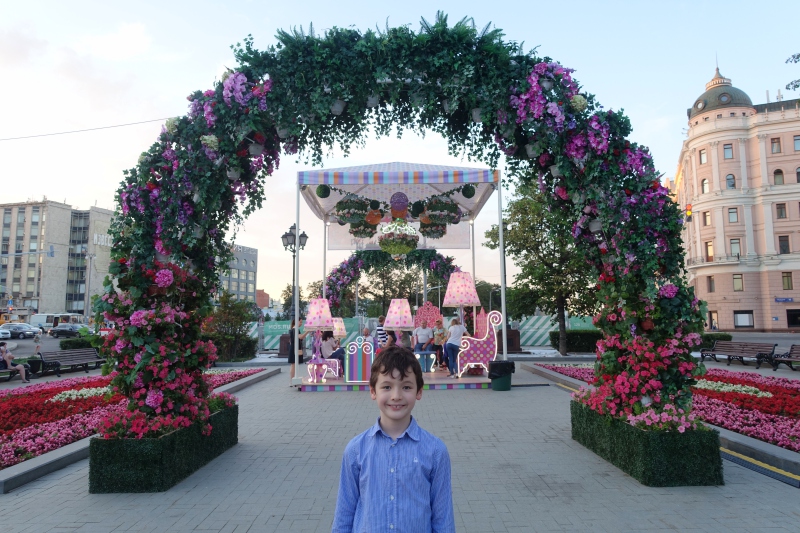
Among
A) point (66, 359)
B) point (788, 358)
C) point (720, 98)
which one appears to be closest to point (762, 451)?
point (788, 358)

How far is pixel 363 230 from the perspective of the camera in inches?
639

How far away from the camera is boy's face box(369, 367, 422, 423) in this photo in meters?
2.21

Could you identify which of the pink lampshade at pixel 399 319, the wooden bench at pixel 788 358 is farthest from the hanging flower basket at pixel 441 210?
the wooden bench at pixel 788 358

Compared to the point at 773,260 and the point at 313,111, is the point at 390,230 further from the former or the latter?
the point at 773,260

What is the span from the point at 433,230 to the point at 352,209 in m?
2.58

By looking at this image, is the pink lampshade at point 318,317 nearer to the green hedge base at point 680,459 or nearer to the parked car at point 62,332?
the green hedge base at point 680,459

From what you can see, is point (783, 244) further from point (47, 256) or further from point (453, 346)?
point (47, 256)

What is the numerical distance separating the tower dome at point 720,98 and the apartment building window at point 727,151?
10.1 feet

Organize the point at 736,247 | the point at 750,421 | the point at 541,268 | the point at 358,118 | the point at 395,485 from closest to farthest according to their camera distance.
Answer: the point at 395,485
the point at 358,118
the point at 750,421
the point at 541,268
the point at 736,247

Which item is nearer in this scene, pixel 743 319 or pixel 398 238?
pixel 398 238

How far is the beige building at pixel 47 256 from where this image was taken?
76688 mm

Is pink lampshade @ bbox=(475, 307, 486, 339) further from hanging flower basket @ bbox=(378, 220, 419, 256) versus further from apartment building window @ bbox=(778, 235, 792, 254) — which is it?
apartment building window @ bbox=(778, 235, 792, 254)

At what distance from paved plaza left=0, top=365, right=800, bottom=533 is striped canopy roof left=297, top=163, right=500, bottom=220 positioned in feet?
14.7

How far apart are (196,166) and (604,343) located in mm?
4632
